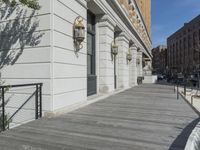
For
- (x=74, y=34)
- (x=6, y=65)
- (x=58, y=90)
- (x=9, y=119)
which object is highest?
(x=74, y=34)

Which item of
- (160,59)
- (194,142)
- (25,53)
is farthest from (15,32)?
(160,59)

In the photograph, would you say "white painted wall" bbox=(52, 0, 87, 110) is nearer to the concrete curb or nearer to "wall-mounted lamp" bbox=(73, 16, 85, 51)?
→ "wall-mounted lamp" bbox=(73, 16, 85, 51)

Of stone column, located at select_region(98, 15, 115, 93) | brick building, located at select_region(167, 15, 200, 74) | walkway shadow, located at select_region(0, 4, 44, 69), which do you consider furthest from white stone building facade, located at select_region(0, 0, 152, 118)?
brick building, located at select_region(167, 15, 200, 74)

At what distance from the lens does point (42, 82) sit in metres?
7.09

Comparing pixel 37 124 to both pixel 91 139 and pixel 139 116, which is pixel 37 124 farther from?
pixel 139 116

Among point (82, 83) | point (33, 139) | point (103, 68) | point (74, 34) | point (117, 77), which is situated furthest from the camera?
point (117, 77)

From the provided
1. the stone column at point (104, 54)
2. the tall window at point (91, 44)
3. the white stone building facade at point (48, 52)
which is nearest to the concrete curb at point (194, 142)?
the white stone building facade at point (48, 52)

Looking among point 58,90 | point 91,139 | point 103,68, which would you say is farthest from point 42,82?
point 103,68

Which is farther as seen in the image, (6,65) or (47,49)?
(6,65)

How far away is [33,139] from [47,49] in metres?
2.98

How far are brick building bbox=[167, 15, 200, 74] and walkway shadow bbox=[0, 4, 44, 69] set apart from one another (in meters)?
66.9

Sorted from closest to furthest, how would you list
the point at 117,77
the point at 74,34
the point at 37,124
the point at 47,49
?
the point at 37,124
the point at 47,49
the point at 74,34
the point at 117,77

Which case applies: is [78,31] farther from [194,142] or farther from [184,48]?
[184,48]

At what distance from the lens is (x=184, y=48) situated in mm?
93188
